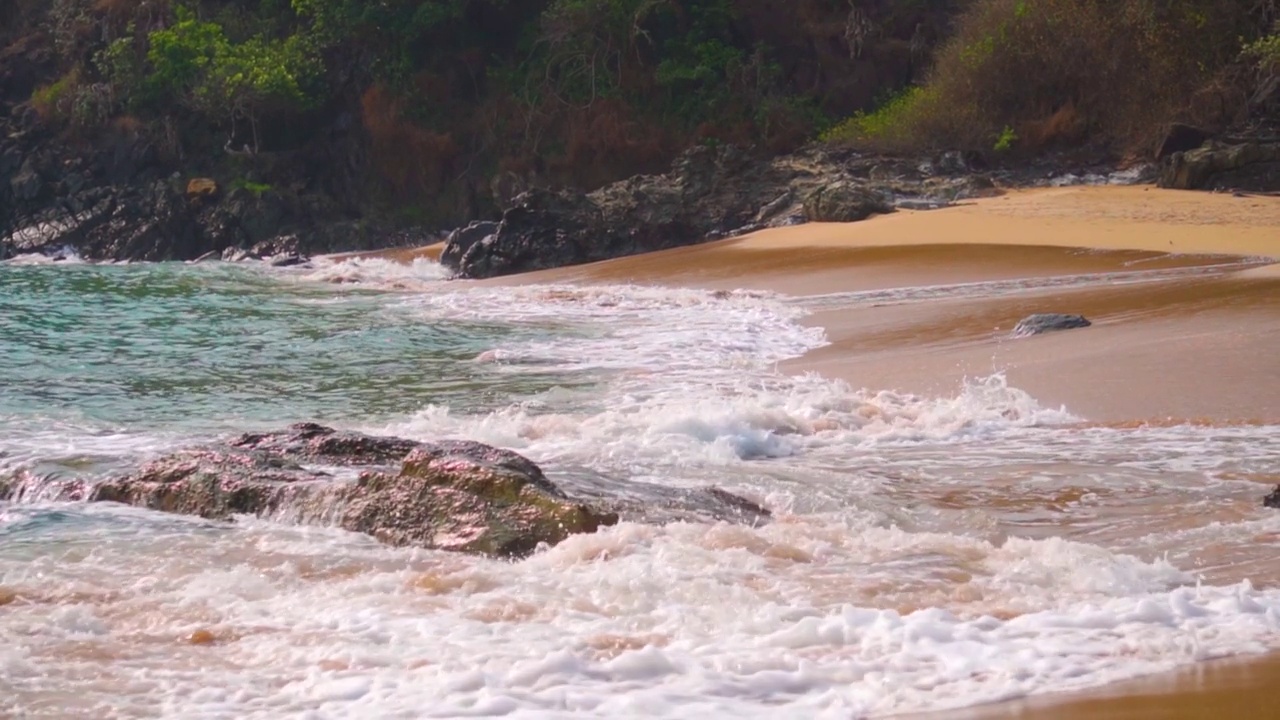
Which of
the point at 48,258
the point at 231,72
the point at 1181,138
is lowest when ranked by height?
the point at 48,258

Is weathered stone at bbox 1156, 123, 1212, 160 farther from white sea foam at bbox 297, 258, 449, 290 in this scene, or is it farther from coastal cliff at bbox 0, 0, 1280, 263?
white sea foam at bbox 297, 258, 449, 290

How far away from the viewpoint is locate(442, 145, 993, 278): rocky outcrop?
20953 mm

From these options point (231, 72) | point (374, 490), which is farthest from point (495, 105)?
point (374, 490)

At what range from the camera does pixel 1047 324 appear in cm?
1002

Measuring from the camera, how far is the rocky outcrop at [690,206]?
20953 millimetres

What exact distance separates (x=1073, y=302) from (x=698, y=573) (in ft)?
25.3

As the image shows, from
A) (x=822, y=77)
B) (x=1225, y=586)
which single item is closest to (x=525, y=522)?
(x=1225, y=586)

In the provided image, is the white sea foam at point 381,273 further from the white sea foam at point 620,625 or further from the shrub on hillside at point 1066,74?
the white sea foam at point 620,625

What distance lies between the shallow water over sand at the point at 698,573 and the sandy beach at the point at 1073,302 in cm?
19

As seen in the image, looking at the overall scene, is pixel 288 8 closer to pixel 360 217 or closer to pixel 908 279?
pixel 360 217

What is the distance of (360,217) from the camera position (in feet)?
97.6

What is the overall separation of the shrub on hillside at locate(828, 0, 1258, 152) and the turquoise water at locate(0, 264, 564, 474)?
1058 centimetres

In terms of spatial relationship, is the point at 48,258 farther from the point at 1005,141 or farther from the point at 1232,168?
the point at 1232,168

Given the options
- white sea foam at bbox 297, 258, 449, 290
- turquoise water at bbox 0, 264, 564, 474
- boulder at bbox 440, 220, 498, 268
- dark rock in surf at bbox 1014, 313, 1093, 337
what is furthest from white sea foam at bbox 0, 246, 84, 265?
dark rock in surf at bbox 1014, 313, 1093, 337
